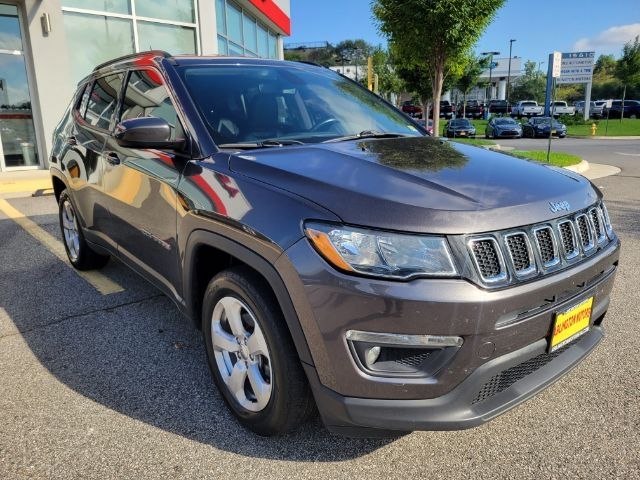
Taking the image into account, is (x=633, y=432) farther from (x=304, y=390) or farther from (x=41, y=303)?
(x=41, y=303)

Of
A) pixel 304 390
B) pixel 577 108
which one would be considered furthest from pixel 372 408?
pixel 577 108

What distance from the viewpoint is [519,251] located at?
1923 mm

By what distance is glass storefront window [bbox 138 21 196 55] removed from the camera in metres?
11.9

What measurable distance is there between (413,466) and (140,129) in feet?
6.55

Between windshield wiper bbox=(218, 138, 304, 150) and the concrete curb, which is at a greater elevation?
Result: windshield wiper bbox=(218, 138, 304, 150)

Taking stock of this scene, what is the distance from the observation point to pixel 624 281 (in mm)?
4391

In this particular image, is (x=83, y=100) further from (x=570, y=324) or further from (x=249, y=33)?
(x=249, y=33)

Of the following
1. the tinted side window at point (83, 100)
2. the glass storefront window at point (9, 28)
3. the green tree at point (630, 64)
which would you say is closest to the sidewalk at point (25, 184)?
the glass storefront window at point (9, 28)

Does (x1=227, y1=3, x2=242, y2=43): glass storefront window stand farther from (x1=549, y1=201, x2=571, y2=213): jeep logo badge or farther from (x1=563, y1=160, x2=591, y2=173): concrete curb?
(x1=549, y1=201, x2=571, y2=213): jeep logo badge

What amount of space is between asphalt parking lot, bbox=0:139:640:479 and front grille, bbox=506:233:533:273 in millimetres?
887

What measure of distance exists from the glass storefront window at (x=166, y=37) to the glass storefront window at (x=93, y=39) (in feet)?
1.07

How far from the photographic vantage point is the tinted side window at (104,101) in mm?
3674

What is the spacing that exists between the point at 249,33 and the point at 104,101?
15.1 metres

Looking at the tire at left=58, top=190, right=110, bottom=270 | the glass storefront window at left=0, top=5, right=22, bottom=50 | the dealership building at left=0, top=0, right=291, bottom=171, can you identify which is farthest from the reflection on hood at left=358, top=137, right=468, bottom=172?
the glass storefront window at left=0, top=5, right=22, bottom=50
